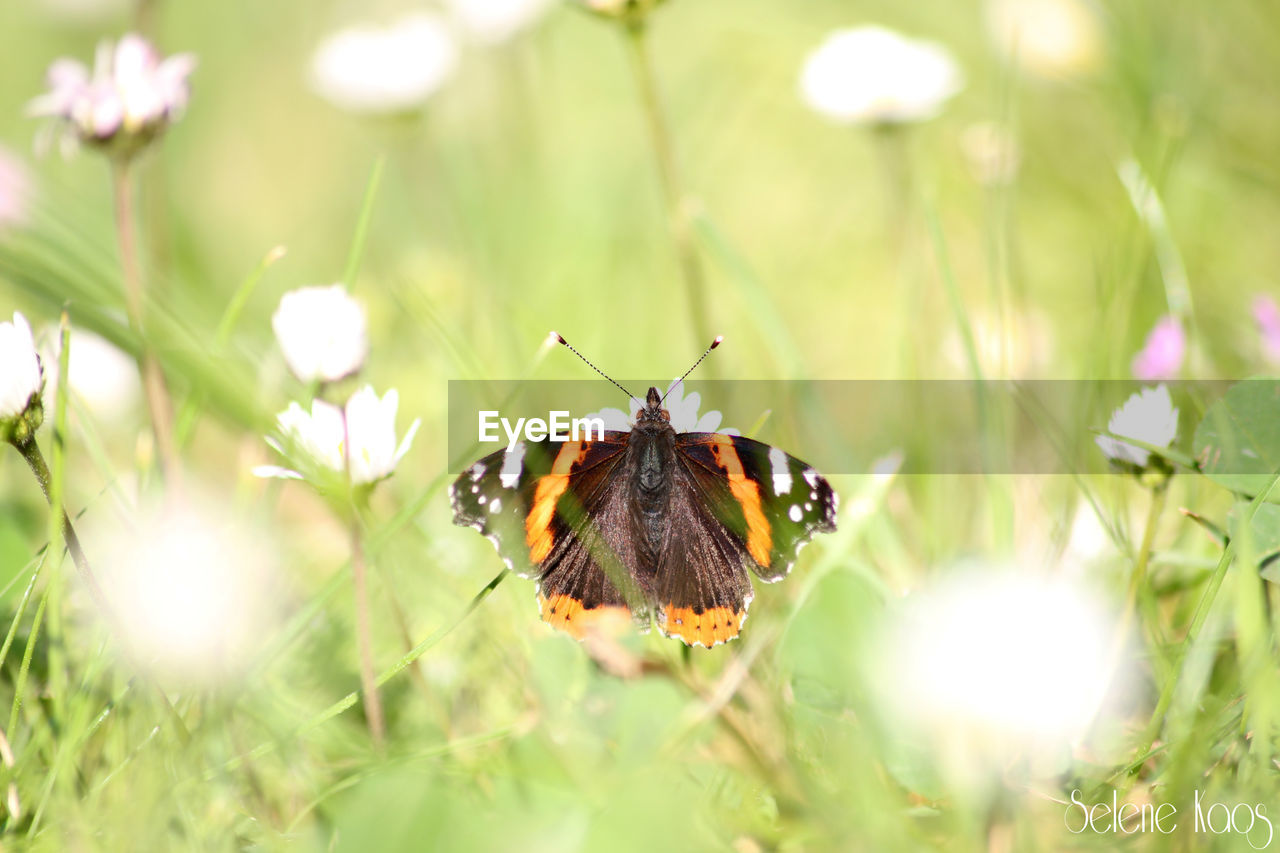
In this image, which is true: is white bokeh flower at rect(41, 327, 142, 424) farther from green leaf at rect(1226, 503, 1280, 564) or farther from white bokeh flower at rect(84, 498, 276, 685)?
green leaf at rect(1226, 503, 1280, 564)

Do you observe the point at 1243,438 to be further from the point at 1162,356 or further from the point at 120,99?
the point at 120,99

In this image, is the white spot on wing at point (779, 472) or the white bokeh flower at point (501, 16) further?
the white bokeh flower at point (501, 16)

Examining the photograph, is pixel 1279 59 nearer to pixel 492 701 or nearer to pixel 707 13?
pixel 707 13

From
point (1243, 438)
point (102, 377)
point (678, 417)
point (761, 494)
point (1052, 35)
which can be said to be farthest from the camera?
point (1052, 35)

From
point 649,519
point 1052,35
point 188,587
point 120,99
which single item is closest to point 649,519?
point 649,519

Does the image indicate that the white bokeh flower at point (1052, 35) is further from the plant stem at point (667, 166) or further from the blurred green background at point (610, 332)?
the plant stem at point (667, 166)

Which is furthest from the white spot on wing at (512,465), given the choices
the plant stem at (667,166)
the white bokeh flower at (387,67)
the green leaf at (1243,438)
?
the white bokeh flower at (387,67)
